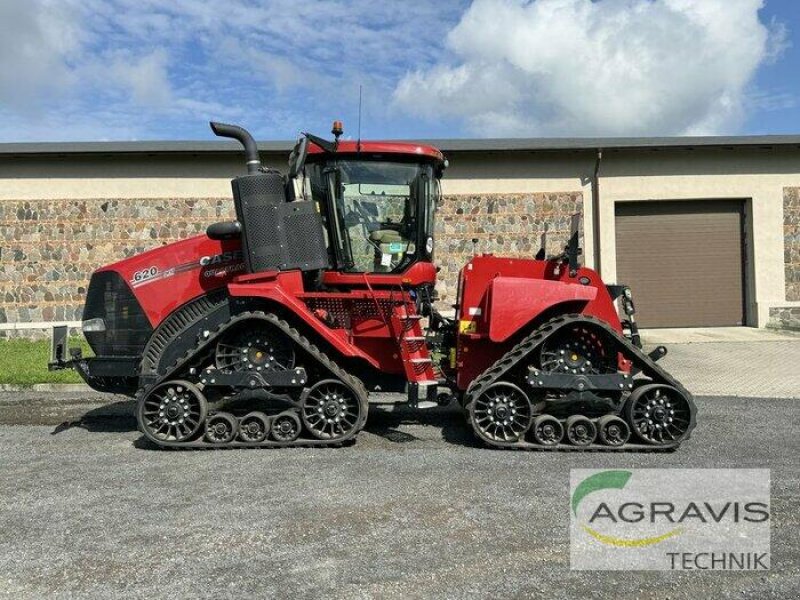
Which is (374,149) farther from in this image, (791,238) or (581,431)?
(791,238)

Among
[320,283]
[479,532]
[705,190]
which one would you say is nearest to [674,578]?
[479,532]

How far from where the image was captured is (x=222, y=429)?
18.9 feet

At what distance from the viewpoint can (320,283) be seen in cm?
627

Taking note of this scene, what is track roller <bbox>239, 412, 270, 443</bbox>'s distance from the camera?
18.9ft

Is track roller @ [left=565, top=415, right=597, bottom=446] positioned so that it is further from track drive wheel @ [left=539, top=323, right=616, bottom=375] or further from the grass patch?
the grass patch

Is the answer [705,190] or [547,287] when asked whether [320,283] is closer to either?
[547,287]

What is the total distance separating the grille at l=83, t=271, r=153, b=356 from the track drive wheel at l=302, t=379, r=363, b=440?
166 centimetres

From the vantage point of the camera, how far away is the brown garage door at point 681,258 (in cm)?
1532

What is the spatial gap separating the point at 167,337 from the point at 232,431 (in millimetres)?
1093

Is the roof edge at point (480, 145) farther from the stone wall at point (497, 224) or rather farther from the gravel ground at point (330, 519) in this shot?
the gravel ground at point (330, 519)

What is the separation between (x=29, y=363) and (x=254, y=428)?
22.5 ft

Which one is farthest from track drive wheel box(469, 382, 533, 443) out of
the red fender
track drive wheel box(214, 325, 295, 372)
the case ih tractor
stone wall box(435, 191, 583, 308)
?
stone wall box(435, 191, 583, 308)

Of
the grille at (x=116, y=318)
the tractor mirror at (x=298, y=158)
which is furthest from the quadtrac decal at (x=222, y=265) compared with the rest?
the tractor mirror at (x=298, y=158)

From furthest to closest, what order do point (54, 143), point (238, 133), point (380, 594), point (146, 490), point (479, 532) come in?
point (54, 143), point (238, 133), point (146, 490), point (479, 532), point (380, 594)
